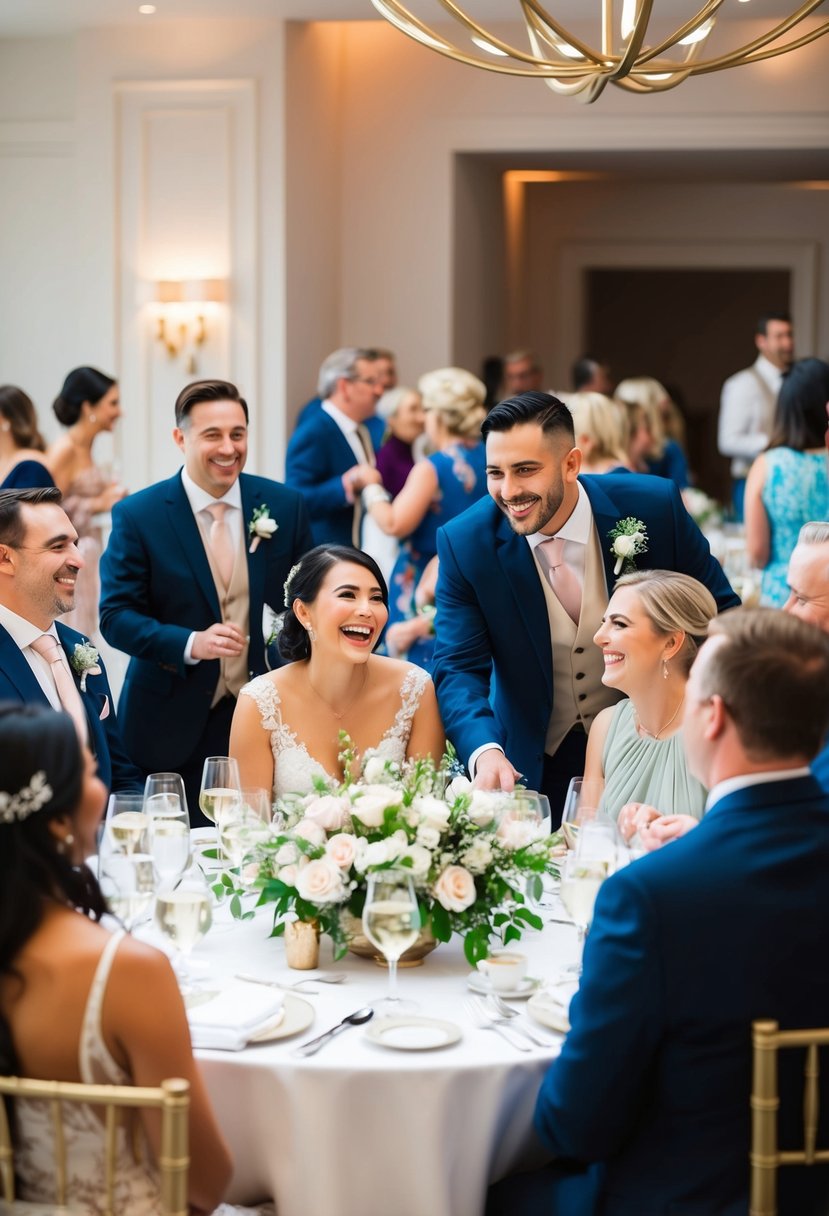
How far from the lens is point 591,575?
3686mm

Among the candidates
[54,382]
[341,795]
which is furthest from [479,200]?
[341,795]

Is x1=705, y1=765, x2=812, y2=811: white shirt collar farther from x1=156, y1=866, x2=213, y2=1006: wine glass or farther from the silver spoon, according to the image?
x1=156, y1=866, x2=213, y2=1006: wine glass

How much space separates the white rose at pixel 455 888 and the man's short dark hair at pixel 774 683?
610 millimetres

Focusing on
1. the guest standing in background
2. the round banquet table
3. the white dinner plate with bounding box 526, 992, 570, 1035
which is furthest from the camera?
the guest standing in background

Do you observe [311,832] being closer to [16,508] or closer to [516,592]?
[516,592]

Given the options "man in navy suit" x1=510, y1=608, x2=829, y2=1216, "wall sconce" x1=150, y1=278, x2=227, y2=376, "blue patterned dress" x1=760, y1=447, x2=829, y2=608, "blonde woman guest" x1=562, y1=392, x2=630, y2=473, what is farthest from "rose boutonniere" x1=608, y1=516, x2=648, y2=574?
"wall sconce" x1=150, y1=278, x2=227, y2=376

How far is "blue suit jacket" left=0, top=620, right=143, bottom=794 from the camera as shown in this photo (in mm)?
3457

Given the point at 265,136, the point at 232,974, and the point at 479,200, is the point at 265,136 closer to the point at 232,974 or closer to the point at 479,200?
the point at 479,200

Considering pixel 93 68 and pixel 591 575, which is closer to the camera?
pixel 591 575

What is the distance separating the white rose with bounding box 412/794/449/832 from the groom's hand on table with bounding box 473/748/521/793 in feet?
1.58

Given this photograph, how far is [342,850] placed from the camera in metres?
2.40

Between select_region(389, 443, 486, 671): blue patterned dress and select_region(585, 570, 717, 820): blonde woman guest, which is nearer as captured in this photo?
select_region(585, 570, 717, 820): blonde woman guest

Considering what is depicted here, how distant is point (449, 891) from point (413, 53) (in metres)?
7.81

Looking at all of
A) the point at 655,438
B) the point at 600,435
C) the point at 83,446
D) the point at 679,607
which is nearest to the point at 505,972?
the point at 679,607
